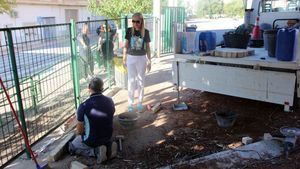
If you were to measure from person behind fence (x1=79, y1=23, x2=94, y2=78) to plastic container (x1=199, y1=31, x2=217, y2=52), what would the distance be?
2.80 meters

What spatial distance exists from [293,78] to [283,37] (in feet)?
2.16

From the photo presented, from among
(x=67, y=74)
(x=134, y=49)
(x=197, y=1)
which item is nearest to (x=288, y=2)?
(x=134, y=49)

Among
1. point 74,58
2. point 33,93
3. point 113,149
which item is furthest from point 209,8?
point 113,149

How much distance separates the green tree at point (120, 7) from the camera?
14.4 meters

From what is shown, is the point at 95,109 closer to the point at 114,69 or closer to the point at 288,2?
the point at 114,69

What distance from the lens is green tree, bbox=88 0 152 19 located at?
47.2 feet

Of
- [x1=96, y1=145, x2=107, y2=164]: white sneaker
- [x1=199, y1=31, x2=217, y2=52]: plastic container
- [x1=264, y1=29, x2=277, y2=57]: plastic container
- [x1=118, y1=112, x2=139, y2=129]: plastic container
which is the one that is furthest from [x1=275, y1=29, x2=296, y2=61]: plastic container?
[x1=96, y1=145, x2=107, y2=164]: white sneaker

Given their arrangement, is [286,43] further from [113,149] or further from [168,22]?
[168,22]

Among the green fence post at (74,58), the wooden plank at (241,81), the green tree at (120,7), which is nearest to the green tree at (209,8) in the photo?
the green tree at (120,7)

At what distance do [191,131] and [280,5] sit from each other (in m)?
4.88

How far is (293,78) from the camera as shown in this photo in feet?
14.5

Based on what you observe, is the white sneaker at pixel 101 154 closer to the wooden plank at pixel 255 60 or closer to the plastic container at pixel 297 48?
the wooden plank at pixel 255 60

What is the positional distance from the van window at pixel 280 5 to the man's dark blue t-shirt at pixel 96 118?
584 cm

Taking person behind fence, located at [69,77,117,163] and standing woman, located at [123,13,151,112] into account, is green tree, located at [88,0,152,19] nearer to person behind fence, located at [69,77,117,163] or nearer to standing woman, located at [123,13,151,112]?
standing woman, located at [123,13,151,112]
